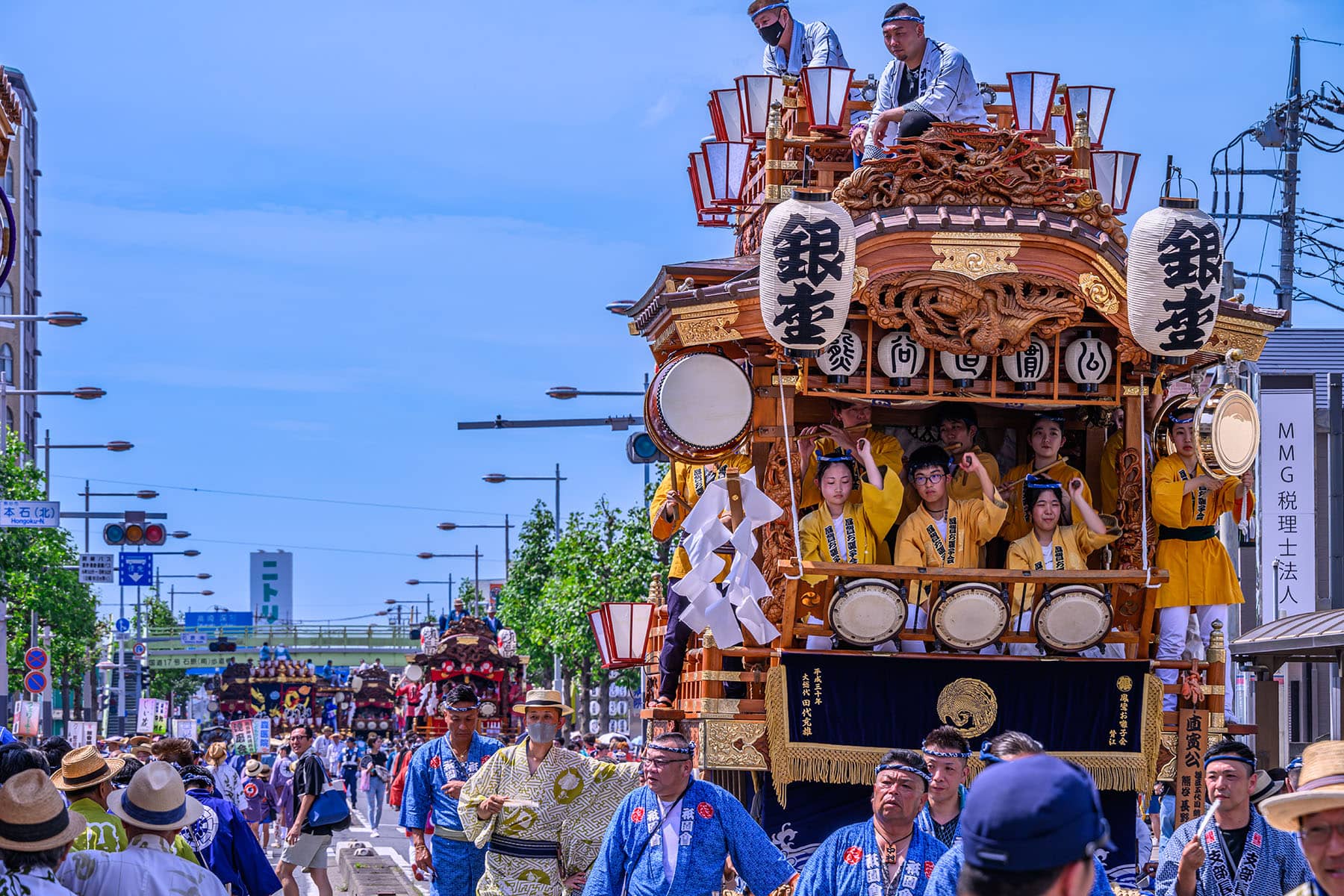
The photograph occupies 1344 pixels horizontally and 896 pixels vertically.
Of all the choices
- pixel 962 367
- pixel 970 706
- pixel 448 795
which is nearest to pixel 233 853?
pixel 448 795

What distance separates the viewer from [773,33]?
13.5 m

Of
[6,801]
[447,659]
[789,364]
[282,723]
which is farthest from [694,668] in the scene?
[282,723]

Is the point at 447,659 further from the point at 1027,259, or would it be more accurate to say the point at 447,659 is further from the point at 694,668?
the point at 1027,259

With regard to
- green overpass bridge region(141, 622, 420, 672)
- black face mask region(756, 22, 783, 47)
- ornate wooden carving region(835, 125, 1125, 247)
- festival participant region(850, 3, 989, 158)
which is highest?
black face mask region(756, 22, 783, 47)

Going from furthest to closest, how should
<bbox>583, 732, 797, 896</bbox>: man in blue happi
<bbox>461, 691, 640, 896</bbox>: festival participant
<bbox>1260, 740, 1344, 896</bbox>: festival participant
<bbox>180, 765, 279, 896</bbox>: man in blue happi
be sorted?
<bbox>461, 691, 640, 896</bbox>: festival participant → <bbox>180, 765, 279, 896</bbox>: man in blue happi → <bbox>583, 732, 797, 896</bbox>: man in blue happi → <bbox>1260, 740, 1344, 896</bbox>: festival participant

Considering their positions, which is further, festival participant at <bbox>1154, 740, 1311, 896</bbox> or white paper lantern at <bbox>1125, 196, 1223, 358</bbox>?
white paper lantern at <bbox>1125, 196, 1223, 358</bbox>

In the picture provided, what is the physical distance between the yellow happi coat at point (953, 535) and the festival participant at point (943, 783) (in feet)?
13.3

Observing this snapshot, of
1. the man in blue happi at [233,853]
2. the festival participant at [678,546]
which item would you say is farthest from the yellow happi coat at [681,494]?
the man in blue happi at [233,853]

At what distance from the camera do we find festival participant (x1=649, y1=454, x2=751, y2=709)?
12.3 meters

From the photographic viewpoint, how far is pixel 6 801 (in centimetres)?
579

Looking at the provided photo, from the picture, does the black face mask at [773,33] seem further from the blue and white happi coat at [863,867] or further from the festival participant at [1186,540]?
the blue and white happi coat at [863,867]

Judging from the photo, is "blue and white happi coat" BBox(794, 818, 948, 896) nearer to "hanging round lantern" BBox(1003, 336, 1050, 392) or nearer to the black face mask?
"hanging round lantern" BBox(1003, 336, 1050, 392)

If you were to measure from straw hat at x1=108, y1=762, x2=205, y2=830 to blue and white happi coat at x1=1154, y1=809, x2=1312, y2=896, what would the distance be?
3966 mm

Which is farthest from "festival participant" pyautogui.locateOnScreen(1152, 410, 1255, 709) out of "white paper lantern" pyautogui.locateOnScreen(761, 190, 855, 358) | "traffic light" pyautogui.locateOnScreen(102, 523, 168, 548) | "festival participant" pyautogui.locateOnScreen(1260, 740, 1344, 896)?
"traffic light" pyautogui.locateOnScreen(102, 523, 168, 548)
